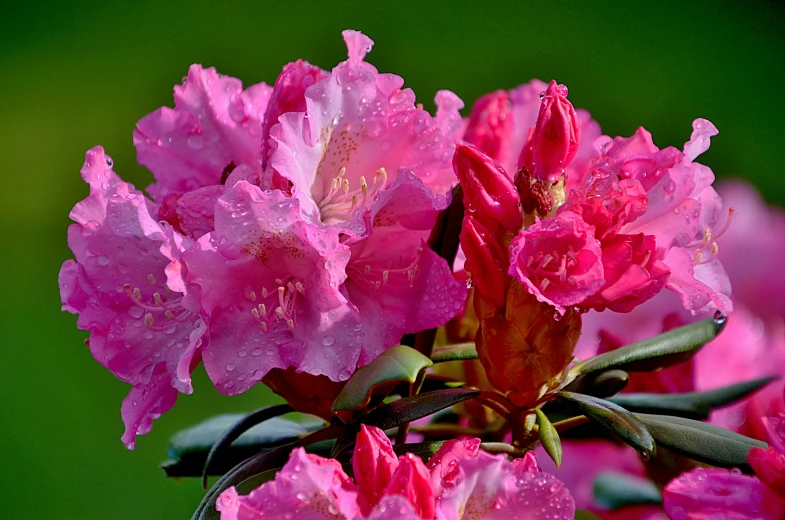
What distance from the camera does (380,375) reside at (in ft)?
2.34

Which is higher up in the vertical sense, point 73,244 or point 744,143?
point 73,244

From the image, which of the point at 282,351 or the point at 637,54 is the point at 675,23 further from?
the point at 282,351

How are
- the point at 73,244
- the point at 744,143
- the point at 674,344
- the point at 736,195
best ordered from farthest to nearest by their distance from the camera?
1. the point at 744,143
2. the point at 736,195
3. the point at 674,344
4. the point at 73,244

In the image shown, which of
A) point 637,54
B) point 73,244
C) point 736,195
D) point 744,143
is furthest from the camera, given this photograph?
point 637,54

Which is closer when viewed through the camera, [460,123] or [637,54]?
[460,123]

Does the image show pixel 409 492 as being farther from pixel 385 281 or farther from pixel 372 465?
pixel 385 281

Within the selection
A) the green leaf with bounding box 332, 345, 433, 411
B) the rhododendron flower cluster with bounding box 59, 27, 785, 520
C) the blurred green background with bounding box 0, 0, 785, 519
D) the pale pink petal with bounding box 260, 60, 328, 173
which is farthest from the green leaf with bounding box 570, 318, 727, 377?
the blurred green background with bounding box 0, 0, 785, 519

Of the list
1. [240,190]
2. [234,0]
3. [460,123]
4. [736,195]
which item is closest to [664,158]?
[460,123]

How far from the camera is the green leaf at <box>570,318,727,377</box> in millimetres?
899

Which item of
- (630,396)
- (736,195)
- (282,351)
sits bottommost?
(736,195)

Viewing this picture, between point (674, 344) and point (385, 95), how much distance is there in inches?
14.1

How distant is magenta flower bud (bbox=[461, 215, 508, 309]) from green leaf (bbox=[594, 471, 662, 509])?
425mm

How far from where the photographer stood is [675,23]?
14.7 ft

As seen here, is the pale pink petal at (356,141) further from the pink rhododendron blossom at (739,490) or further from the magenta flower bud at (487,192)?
the pink rhododendron blossom at (739,490)
